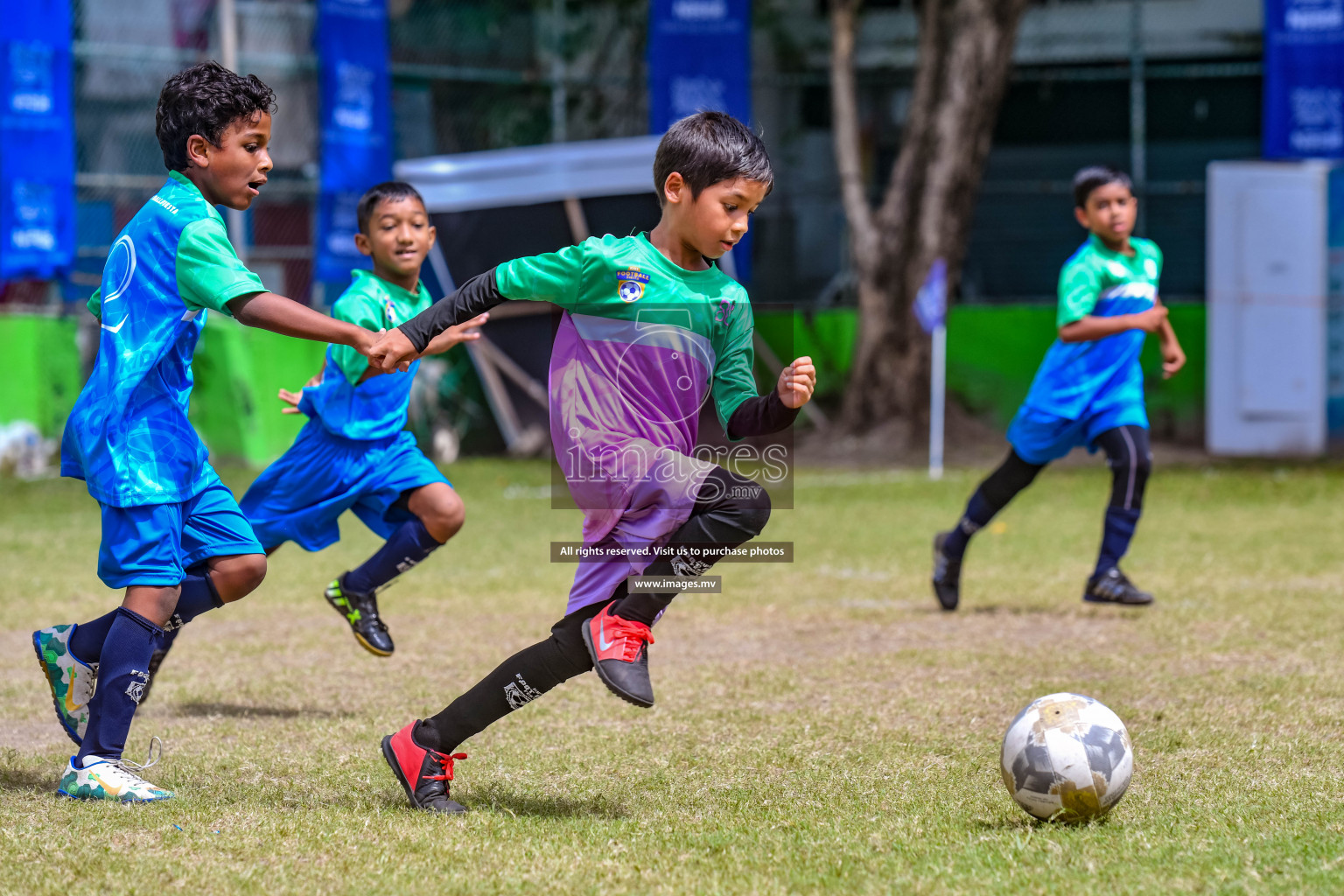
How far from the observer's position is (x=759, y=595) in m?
7.38

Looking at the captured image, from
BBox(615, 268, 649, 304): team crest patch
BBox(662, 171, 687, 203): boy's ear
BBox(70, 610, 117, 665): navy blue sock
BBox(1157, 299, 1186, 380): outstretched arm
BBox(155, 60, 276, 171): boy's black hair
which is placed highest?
BBox(155, 60, 276, 171): boy's black hair

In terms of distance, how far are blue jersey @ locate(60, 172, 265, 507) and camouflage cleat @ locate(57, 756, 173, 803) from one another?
0.66 meters

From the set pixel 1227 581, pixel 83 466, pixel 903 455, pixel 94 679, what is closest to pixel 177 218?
pixel 83 466

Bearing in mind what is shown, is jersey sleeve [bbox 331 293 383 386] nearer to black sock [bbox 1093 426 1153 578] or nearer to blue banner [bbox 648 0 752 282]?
black sock [bbox 1093 426 1153 578]

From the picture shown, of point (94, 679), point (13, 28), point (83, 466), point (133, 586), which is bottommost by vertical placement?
point (94, 679)

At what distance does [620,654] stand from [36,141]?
37.1 feet

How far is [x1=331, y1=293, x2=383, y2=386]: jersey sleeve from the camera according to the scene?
201 inches

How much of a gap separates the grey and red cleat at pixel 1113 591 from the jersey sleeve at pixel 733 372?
10.8 ft

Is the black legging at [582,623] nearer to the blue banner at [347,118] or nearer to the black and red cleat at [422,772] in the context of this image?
the black and red cleat at [422,772]

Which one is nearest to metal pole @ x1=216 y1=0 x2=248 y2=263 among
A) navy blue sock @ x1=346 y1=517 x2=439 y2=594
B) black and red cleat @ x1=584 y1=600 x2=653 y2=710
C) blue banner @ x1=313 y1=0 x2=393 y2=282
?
blue banner @ x1=313 y1=0 x2=393 y2=282

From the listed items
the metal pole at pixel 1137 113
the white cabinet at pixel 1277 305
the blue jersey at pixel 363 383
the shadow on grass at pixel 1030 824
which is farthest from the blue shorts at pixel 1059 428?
the metal pole at pixel 1137 113

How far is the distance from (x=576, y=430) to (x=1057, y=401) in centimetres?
348

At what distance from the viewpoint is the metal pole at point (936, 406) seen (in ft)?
44.3

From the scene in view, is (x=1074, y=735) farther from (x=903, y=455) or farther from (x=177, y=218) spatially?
(x=903, y=455)
